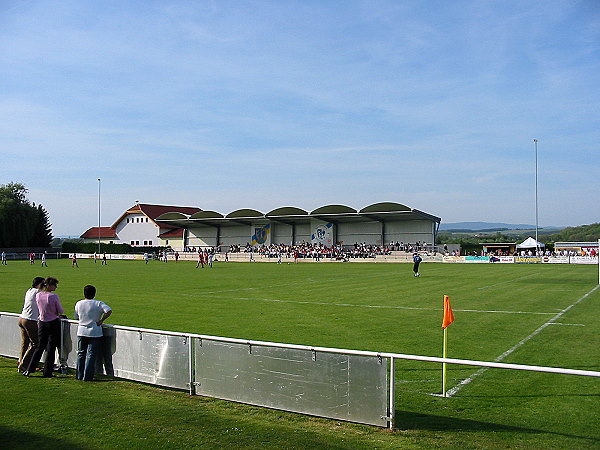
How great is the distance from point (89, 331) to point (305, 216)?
75908mm

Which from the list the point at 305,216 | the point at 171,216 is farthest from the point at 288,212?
the point at 171,216

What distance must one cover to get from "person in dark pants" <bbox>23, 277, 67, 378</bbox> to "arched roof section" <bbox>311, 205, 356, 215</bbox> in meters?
74.1

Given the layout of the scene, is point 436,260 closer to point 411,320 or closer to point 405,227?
point 405,227

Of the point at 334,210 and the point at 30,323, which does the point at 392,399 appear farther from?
the point at 334,210

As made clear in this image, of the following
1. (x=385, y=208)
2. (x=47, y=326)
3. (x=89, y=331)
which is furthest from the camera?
(x=385, y=208)

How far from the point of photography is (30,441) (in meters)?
6.52

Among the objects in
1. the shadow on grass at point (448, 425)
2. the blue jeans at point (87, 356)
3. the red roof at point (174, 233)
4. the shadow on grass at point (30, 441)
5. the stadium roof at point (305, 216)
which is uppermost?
the stadium roof at point (305, 216)

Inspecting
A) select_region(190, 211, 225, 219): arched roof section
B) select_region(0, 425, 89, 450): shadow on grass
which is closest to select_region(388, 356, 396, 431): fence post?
select_region(0, 425, 89, 450): shadow on grass

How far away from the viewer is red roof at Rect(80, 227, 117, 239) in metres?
107

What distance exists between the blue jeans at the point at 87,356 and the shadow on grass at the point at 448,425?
16.7 feet

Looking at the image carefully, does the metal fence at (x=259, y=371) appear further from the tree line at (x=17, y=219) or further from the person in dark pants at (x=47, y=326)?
the tree line at (x=17, y=219)

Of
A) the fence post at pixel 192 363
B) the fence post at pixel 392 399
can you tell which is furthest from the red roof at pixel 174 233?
the fence post at pixel 392 399

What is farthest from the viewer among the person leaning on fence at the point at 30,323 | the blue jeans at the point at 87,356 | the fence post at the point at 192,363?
the person leaning on fence at the point at 30,323

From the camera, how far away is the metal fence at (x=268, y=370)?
6.88 metres
